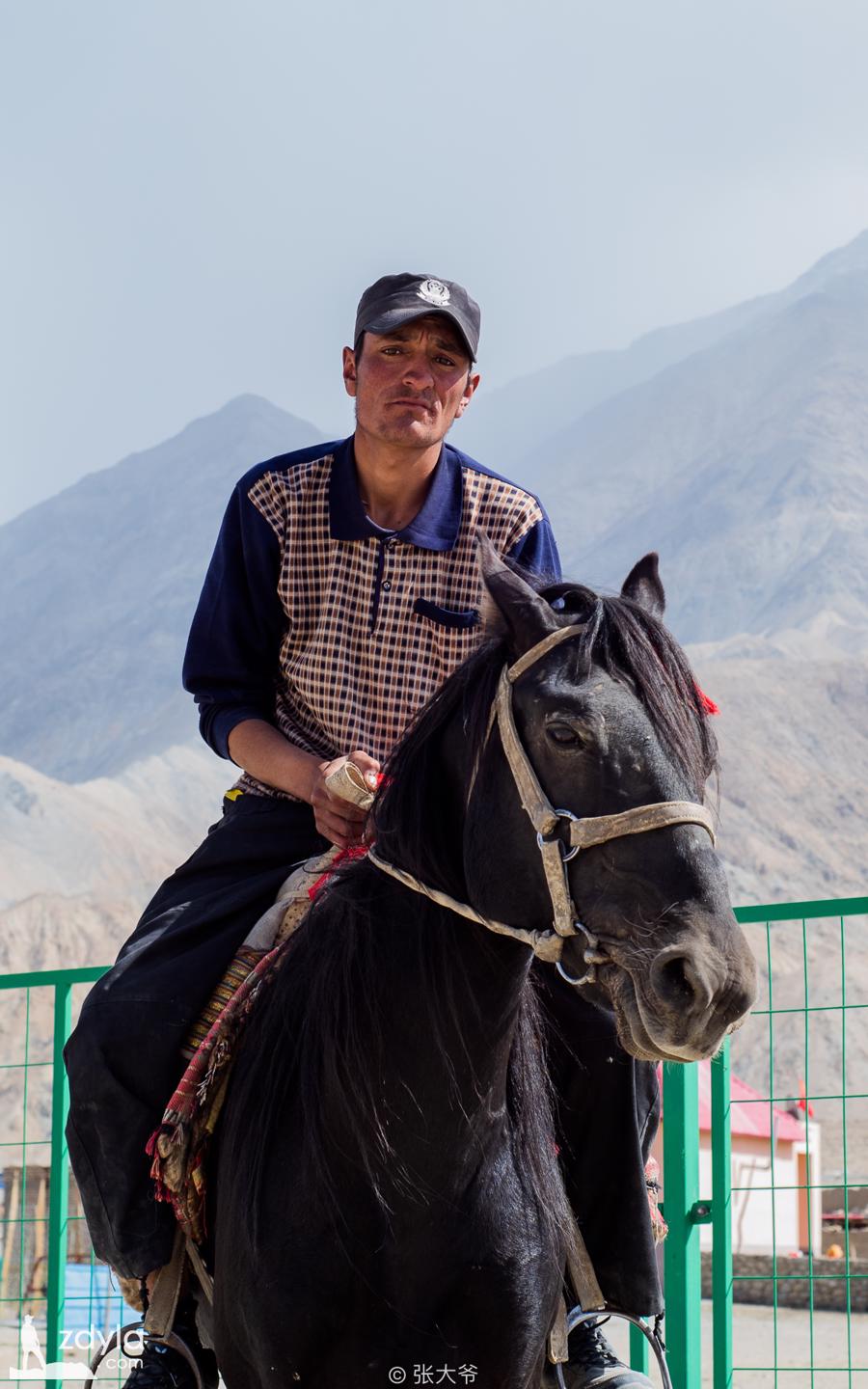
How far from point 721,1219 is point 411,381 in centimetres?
276

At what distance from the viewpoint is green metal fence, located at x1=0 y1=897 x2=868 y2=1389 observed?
4914 mm

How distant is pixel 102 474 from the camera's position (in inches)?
6319

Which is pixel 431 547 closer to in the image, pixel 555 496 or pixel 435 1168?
pixel 435 1168

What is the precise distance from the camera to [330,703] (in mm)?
3865

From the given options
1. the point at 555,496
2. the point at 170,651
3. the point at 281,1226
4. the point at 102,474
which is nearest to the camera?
the point at 281,1226

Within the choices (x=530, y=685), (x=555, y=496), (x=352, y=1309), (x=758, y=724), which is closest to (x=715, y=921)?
(x=530, y=685)

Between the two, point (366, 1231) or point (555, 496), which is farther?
point (555, 496)

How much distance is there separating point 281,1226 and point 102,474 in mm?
162328

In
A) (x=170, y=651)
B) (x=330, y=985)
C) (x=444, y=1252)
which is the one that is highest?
(x=170, y=651)

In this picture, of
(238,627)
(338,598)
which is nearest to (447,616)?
(338,598)

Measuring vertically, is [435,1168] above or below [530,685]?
below

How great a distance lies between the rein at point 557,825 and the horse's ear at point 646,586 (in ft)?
0.93

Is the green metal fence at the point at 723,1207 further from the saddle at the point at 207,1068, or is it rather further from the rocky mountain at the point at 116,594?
the rocky mountain at the point at 116,594

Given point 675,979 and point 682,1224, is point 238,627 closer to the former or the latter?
point 675,979
